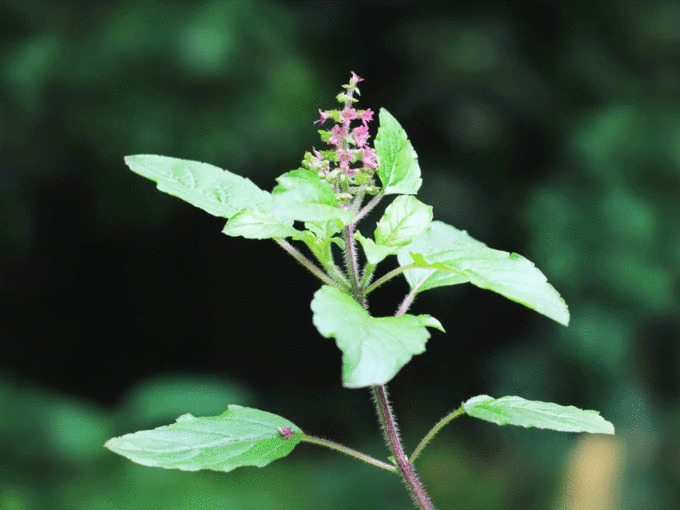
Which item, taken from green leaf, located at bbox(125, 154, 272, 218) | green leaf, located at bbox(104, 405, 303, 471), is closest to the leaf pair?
green leaf, located at bbox(104, 405, 303, 471)

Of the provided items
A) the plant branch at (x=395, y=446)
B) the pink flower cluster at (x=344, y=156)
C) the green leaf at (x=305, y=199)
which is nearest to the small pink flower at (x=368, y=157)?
the pink flower cluster at (x=344, y=156)

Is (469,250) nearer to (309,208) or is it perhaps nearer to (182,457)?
(309,208)

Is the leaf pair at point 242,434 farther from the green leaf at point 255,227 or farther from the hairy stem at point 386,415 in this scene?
the green leaf at point 255,227

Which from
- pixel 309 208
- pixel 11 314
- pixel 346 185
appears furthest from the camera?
pixel 11 314

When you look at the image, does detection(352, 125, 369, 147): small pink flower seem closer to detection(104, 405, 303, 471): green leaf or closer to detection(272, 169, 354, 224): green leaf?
detection(272, 169, 354, 224): green leaf

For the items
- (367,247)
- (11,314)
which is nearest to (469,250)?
(367,247)

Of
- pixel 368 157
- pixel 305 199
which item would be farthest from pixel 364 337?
pixel 368 157

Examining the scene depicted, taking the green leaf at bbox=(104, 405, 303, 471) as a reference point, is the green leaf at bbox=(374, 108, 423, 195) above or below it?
above
